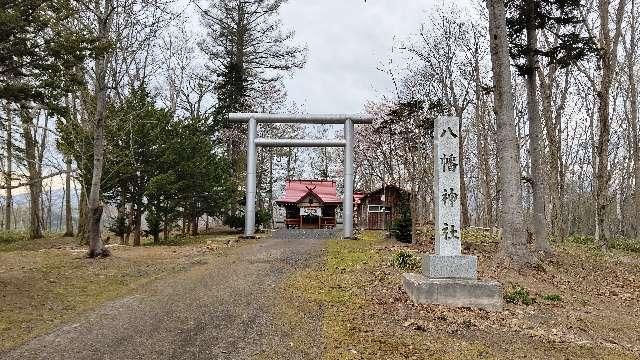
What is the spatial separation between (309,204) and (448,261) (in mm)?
22528

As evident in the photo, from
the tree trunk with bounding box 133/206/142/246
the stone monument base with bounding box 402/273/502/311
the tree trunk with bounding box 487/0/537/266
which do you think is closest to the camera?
the stone monument base with bounding box 402/273/502/311

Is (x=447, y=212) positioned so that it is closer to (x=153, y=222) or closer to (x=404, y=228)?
(x=404, y=228)

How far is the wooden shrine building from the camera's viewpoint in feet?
104

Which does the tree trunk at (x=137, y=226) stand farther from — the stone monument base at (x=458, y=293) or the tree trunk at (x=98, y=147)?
the stone monument base at (x=458, y=293)

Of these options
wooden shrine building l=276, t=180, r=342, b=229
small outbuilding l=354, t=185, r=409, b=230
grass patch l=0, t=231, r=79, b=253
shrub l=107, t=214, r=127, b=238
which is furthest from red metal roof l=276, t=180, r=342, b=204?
grass patch l=0, t=231, r=79, b=253

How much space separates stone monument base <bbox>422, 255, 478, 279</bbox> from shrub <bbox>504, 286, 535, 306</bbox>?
0.73m

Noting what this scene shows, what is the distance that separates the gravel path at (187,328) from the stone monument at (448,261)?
2.16 meters

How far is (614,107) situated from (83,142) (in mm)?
29574

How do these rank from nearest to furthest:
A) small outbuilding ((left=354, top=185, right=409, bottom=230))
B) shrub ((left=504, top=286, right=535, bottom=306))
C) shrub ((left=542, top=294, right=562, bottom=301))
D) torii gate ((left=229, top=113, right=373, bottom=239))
Result: shrub ((left=504, top=286, right=535, bottom=306)) → shrub ((left=542, top=294, right=562, bottom=301)) → torii gate ((left=229, top=113, right=373, bottom=239)) → small outbuilding ((left=354, top=185, right=409, bottom=230))

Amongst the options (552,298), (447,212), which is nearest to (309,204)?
(447,212)

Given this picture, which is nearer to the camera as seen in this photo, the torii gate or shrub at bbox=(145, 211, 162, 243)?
shrub at bbox=(145, 211, 162, 243)

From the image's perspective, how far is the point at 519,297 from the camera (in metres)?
9.34

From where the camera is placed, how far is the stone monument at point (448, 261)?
28.5 feet

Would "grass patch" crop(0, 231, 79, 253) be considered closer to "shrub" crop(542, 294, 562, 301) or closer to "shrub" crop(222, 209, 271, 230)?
"shrub" crop(222, 209, 271, 230)
